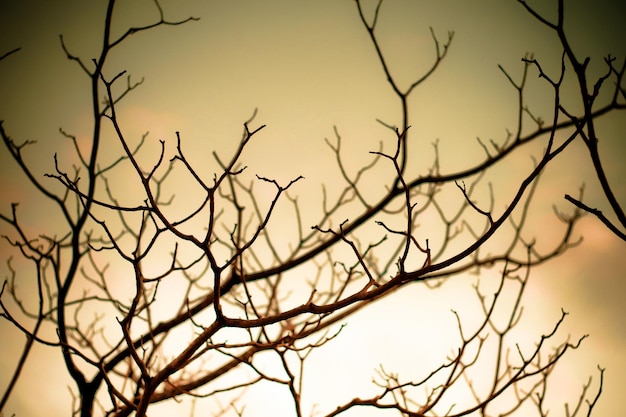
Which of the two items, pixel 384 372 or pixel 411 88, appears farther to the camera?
pixel 384 372

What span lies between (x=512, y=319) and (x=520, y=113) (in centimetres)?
164

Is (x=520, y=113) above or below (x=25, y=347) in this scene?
above

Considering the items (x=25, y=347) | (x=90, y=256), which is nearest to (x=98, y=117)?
(x=90, y=256)

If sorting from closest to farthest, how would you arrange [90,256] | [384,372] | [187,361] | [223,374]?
1. [187,361]
2. [223,374]
3. [384,372]
4. [90,256]

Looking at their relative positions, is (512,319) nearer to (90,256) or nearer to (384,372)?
(384,372)

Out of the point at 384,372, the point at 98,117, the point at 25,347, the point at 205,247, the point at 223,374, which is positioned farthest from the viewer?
the point at 384,372

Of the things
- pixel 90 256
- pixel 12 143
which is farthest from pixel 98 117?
pixel 90 256

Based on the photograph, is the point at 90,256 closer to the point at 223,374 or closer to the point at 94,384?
the point at 94,384

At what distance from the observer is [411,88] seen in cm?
301

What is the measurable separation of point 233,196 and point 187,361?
162 cm

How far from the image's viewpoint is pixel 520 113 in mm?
3029

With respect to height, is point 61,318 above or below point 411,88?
below

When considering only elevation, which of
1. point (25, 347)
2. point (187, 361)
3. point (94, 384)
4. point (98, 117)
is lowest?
point (187, 361)

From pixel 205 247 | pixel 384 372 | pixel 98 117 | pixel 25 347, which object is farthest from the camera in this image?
pixel 384 372
